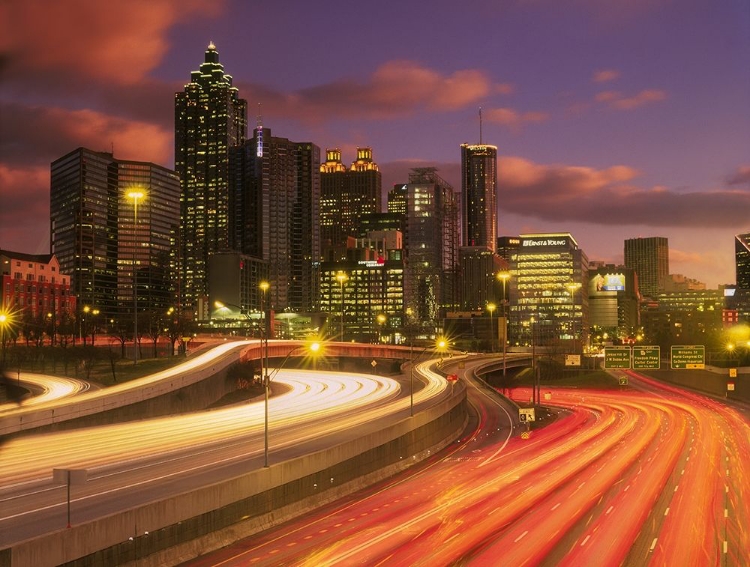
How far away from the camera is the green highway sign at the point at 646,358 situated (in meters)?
93.3

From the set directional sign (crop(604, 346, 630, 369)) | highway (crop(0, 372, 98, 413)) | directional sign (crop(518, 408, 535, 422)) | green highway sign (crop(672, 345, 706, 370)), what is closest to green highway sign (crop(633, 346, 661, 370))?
directional sign (crop(604, 346, 630, 369))

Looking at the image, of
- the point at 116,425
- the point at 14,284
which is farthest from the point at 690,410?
the point at 14,284

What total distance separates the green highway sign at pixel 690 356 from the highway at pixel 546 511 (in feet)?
45.7

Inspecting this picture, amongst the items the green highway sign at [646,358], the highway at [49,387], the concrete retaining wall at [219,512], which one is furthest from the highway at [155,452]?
the green highway sign at [646,358]

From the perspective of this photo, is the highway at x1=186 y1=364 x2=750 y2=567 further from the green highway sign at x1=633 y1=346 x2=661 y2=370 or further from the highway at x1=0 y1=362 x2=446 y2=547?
the green highway sign at x1=633 y1=346 x2=661 y2=370

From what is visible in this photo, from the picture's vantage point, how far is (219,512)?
117 feet

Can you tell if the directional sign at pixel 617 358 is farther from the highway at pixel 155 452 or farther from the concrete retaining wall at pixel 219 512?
the concrete retaining wall at pixel 219 512

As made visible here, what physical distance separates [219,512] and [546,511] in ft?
55.8

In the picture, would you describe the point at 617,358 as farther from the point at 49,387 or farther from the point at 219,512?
the point at 219,512

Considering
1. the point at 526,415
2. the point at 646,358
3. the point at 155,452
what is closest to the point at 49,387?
the point at 155,452

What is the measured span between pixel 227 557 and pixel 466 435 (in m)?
47.5

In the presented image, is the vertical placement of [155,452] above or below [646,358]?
below

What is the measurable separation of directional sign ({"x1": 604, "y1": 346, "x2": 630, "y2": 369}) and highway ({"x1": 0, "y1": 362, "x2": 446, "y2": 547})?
23.1 meters

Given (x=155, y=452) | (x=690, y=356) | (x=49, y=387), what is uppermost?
(x=690, y=356)
